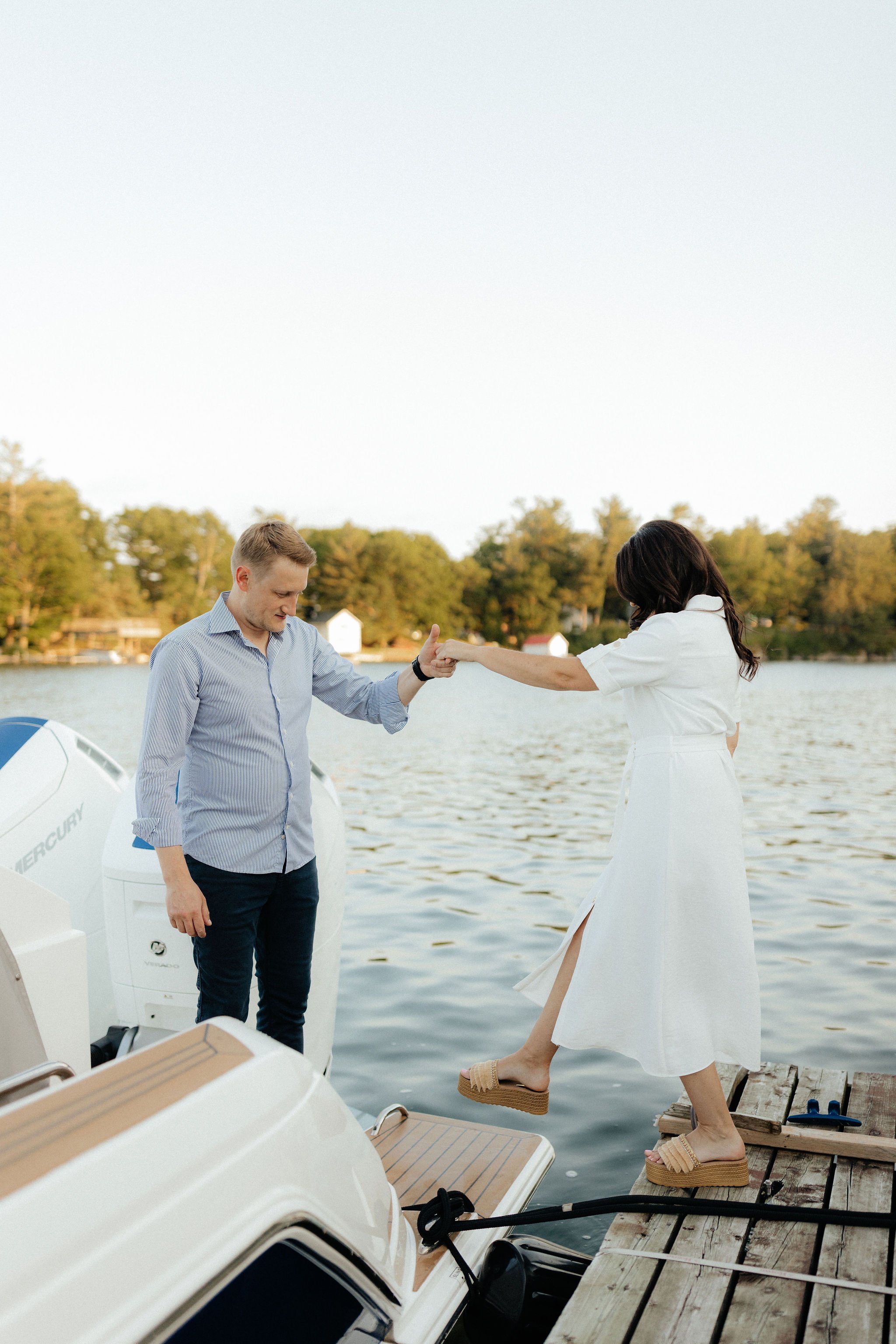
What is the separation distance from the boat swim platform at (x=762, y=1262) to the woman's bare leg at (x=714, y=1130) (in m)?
0.09

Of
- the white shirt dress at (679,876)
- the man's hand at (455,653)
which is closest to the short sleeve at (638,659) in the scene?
the white shirt dress at (679,876)

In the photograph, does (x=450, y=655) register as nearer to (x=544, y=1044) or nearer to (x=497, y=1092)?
(x=544, y=1044)

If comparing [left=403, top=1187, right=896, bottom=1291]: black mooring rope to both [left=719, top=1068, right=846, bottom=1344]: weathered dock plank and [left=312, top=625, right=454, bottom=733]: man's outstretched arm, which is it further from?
[left=312, top=625, right=454, bottom=733]: man's outstretched arm

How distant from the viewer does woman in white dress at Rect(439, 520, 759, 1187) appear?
2652 millimetres

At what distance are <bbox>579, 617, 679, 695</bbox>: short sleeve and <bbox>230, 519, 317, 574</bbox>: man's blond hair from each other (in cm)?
74

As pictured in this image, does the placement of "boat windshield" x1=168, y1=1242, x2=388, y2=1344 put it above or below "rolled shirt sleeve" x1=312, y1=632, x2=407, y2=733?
below

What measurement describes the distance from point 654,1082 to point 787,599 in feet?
295

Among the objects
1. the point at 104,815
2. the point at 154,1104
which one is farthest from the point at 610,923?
the point at 104,815

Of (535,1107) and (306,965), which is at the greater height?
(306,965)

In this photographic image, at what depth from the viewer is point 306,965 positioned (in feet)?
10.2

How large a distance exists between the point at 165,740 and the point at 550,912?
5923mm

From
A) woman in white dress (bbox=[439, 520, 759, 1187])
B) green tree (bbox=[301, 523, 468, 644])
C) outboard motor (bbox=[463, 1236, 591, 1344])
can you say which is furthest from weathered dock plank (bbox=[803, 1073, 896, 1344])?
green tree (bbox=[301, 523, 468, 644])

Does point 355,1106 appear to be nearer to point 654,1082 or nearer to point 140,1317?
point 654,1082

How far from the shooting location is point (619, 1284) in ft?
7.75
